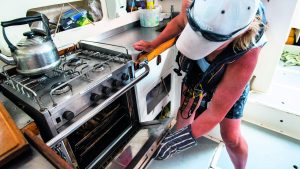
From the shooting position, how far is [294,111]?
147cm

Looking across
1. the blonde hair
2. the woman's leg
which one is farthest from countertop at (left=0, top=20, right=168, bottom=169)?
the woman's leg

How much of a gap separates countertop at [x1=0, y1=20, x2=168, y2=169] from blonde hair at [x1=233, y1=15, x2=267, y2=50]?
52 cm

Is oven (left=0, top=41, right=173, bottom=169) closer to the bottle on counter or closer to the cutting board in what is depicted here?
the cutting board

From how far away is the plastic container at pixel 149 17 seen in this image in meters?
1.50

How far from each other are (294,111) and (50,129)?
1714 mm

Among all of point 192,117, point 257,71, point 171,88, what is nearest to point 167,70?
point 171,88

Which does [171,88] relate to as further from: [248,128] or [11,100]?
[11,100]

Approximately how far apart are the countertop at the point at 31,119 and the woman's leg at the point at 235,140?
68 cm

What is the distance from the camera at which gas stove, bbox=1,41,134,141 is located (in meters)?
0.65

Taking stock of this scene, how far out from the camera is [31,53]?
730 mm

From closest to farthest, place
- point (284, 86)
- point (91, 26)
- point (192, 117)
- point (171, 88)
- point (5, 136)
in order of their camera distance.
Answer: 1. point (5, 136)
2. point (91, 26)
3. point (192, 117)
4. point (171, 88)
5. point (284, 86)

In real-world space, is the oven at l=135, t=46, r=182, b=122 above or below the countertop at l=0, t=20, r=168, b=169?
below

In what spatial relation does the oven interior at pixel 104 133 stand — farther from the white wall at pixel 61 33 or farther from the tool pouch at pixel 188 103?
the white wall at pixel 61 33

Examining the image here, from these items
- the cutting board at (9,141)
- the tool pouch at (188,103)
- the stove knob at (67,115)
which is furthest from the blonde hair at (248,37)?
the cutting board at (9,141)
